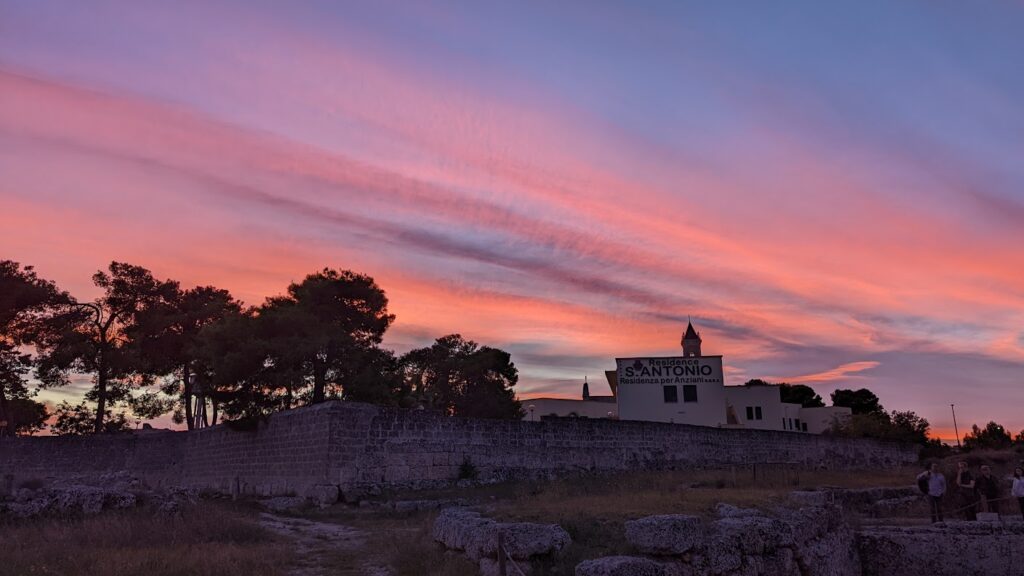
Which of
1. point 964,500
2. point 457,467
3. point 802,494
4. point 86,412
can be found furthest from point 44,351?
point 964,500

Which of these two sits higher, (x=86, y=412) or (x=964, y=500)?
(x=86, y=412)

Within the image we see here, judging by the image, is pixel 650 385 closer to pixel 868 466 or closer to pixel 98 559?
pixel 868 466

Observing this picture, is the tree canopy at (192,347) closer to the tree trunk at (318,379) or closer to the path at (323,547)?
the tree trunk at (318,379)

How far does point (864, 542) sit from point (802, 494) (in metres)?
1.47

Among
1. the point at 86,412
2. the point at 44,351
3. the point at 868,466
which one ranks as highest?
the point at 44,351

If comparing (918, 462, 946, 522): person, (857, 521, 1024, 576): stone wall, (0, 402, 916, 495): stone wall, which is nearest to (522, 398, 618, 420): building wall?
(0, 402, 916, 495): stone wall

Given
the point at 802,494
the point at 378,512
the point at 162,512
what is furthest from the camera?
the point at 378,512

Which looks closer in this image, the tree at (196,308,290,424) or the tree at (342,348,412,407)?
the tree at (196,308,290,424)

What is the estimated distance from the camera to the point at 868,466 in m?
38.8

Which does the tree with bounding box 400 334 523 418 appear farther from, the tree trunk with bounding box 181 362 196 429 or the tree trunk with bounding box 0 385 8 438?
the tree trunk with bounding box 0 385 8 438

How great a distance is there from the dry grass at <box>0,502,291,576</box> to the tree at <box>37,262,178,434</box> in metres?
24.9

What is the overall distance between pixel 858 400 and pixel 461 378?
53586 mm

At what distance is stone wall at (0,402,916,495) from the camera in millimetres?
19047

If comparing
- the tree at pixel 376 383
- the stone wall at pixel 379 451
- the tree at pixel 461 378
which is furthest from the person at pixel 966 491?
the tree at pixel 461 378
